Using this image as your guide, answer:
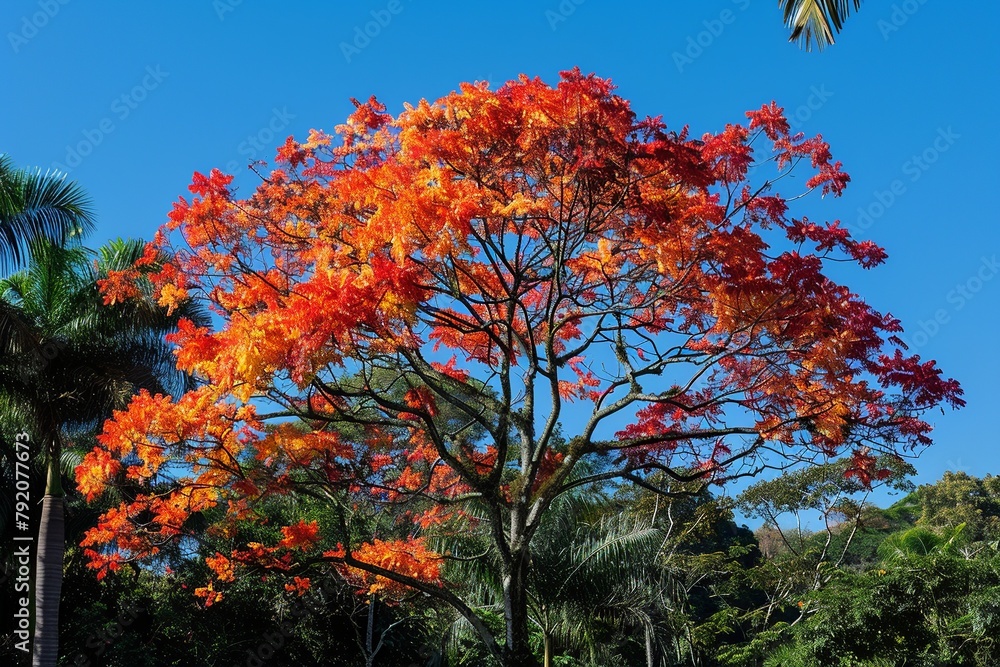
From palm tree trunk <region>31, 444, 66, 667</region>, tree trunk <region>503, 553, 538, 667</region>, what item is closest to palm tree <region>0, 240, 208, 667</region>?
palm tree trunk <region>31, 444, 66, 667</region>

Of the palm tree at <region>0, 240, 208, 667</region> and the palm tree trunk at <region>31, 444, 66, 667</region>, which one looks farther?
the palm tree at <region>0, 240, 208, 667</region>

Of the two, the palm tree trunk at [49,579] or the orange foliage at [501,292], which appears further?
the palm tree trunk at [49,579]

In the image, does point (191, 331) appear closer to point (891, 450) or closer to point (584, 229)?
point (584, 229)

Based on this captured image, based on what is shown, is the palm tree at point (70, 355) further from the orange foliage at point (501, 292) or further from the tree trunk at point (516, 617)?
the tree trunk at point (516, 617)

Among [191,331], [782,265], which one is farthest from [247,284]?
[782,265]

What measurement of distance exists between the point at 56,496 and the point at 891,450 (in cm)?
962

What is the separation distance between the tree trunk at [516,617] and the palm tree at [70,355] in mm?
6289

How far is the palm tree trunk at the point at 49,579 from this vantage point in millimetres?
10984

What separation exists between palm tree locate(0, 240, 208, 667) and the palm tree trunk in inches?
0.6

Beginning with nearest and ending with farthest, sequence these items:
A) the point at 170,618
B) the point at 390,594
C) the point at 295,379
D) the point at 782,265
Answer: the point at 295,379 < the point at 782,265 < the point at 390,594 < the point at 170,618

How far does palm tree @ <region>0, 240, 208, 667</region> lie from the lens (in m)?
11.8

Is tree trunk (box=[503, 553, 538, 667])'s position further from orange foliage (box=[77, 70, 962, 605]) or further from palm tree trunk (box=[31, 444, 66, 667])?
palm tree trunk (box=[31, 444, 66, 667])

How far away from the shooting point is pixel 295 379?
22.2 feet

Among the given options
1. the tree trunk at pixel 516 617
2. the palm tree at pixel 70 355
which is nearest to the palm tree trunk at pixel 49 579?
the palm tree at pixel 70 355
